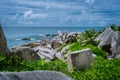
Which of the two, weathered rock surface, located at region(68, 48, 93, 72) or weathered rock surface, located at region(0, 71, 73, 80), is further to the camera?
weathered rock surface, located at region(68, 48, 93, 72)

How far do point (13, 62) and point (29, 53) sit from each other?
1994 mm

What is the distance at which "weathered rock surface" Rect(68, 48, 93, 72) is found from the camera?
33.2ft

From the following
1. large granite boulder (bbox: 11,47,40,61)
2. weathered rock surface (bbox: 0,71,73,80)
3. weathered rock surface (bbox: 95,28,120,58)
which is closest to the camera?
weathered rock surface (bbox: 0,71,73,80)

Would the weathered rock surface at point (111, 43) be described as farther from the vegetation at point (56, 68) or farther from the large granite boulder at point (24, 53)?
the vegetation at point (56, 68)

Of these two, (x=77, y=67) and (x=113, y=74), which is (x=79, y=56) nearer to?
(x=77, y=67)

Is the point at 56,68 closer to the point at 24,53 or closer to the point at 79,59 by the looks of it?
the point at 79,59

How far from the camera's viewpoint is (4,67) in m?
8.96

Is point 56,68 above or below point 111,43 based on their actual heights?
above

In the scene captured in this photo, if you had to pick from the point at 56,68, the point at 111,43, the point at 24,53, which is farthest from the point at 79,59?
the point at 111,43

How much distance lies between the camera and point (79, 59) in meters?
10.2

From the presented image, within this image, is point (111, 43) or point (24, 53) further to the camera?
point (111, 43)

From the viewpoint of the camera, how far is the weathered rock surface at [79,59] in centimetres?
1012

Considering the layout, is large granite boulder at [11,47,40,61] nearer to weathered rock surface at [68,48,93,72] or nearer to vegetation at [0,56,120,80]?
vegetation at [0,56,120,80]

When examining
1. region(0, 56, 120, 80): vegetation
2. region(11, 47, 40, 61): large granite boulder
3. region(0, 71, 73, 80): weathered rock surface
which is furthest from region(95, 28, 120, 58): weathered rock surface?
region(0, 71, 73, 80): weathered rock surface
